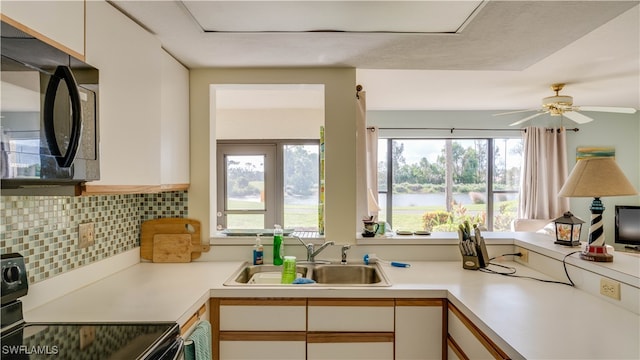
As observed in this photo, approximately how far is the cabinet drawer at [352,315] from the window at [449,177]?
3619 mm

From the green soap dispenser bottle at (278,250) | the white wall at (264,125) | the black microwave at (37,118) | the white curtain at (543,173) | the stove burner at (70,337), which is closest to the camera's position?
the black microwave at (37,118)

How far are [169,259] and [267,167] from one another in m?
2.90

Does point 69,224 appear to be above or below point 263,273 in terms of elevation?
above

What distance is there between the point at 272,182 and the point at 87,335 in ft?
12.8

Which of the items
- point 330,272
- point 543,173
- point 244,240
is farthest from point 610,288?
point 543,173

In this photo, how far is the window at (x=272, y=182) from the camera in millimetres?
4961

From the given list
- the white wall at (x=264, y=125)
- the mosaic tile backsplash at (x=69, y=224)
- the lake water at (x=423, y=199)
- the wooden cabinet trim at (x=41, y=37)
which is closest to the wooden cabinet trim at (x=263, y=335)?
the mosaic tile backsplash at (x=69, y=224)

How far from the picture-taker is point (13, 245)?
4.25 feet

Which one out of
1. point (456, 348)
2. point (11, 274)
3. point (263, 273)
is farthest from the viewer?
point (263, 273)

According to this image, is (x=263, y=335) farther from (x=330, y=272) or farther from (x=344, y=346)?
(x=330, y=272)

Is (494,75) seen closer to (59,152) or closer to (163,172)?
(163,172)

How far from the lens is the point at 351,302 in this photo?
1.68 metres

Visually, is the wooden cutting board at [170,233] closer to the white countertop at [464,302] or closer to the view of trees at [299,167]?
the white countertop at [464,302]

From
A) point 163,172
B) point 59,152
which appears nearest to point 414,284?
point 163,172
